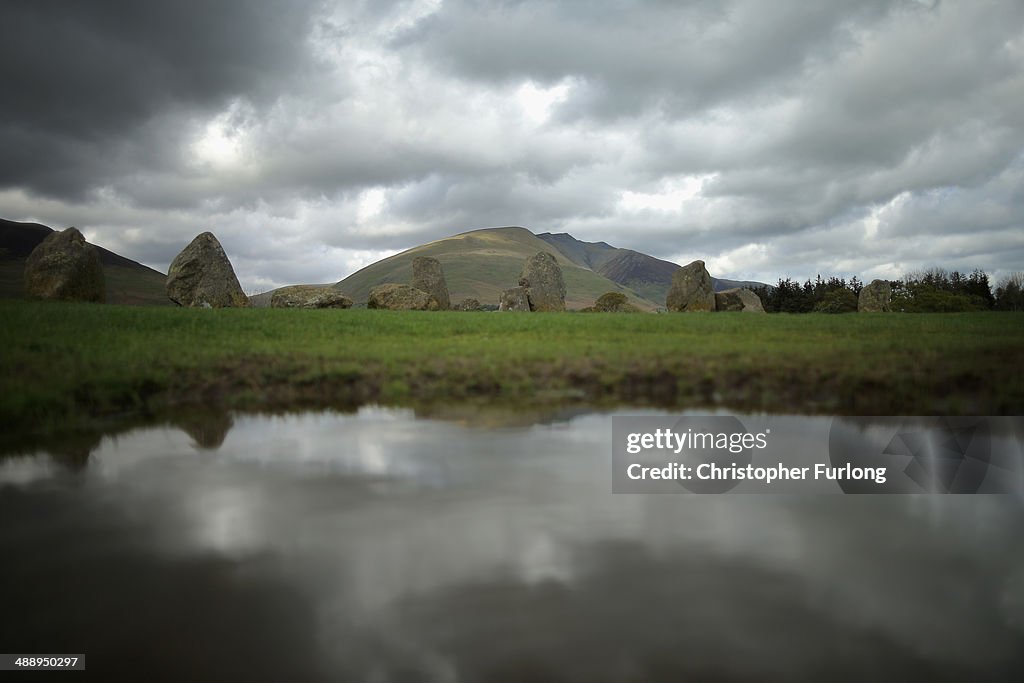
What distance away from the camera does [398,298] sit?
105 feet

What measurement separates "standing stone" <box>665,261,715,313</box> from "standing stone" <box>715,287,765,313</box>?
7.85 feet

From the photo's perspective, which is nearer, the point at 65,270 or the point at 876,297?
the point at 65,270

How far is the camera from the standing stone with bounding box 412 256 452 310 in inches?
1422

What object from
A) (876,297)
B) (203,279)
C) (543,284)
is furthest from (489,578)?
(876,297)

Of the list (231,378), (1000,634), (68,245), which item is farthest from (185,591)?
(68,245)

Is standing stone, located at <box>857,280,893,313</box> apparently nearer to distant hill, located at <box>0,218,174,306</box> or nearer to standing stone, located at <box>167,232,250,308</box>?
standing stone, located at <box>167,232,250,308</box>

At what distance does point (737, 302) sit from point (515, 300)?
14.2 meters

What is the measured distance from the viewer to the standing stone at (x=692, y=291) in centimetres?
3431

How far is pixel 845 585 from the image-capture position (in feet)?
11.5

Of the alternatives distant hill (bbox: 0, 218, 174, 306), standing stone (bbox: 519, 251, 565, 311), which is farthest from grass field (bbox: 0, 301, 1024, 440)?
distant hill (bbox: 0, 218, 174, 306)

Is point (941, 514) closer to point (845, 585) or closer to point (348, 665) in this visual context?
point (845, 585)

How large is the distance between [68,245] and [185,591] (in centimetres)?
2706

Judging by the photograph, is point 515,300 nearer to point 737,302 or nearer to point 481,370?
point 737,302

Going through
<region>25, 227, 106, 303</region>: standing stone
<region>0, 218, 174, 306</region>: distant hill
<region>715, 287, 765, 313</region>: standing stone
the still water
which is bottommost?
the still water
